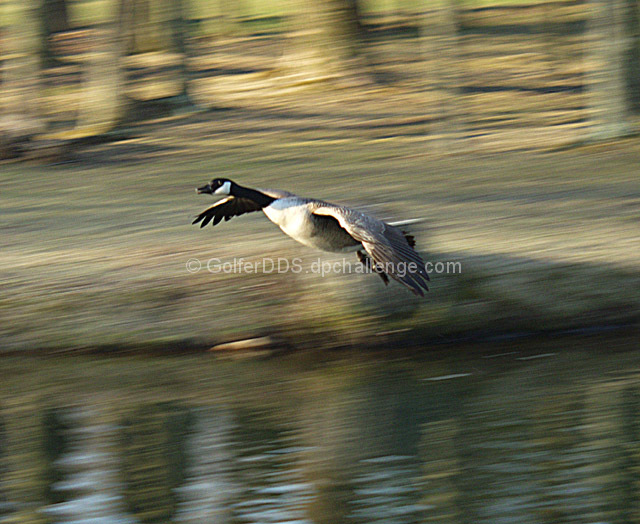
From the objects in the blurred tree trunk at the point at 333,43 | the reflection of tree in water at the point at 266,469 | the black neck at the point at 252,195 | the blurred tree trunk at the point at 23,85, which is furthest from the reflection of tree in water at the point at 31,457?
the blurred tree trunk at the point at 333,43

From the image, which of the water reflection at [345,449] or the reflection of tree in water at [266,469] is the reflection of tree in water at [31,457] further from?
the reflection of tree in water at [266,469]

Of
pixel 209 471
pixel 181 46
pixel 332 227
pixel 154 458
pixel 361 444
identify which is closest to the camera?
pixel 209 471

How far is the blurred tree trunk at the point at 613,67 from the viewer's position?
14.2m

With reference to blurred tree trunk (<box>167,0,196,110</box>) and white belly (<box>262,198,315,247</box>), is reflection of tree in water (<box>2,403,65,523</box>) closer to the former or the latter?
white belly (<box>262,198,315,247</box>)

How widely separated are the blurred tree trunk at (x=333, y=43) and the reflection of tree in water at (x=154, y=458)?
46.9 feet

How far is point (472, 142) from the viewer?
16812 mm

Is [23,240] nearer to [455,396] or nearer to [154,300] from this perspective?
[154,300]

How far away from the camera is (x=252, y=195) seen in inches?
316

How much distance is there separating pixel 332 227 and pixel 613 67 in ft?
26.9

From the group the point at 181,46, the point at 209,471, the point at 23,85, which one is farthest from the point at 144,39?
the point at 209,471

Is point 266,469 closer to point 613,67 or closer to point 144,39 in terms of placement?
point 613,67

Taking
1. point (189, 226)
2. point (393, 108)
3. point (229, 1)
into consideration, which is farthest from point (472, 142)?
point (229, 1)

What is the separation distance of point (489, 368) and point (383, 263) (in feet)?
5.88

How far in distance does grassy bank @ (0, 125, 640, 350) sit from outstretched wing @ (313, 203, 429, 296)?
1.48 metres
